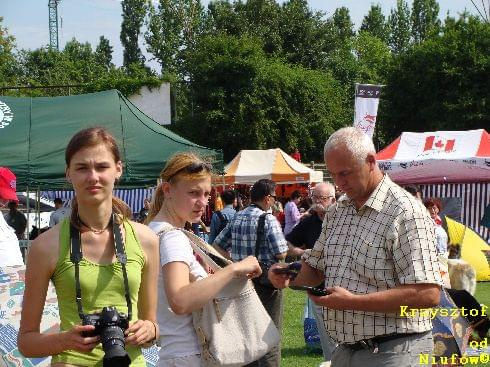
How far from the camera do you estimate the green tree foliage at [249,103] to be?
52531 millimetres

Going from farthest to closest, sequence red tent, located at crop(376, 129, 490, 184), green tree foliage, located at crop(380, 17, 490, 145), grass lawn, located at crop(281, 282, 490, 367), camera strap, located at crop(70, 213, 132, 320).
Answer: green tree foliage, located at crop(380, 17, 490, 145) → red tent, located at crop(376, 129, 490, 184) → grass lawn, located at crop(281, 282, 490, 367) → camera strap, located at crop(70, 213, 132, 320)

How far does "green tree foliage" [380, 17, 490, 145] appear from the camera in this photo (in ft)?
173

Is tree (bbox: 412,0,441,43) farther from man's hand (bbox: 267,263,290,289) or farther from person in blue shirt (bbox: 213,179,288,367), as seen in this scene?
man's hand (bbox: 267,263,290,289)

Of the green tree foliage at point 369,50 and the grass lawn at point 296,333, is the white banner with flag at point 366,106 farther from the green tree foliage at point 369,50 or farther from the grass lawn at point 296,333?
the green tree foliage at point 369,50

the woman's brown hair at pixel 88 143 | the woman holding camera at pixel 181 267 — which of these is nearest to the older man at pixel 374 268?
the woman holding camera at pixel 181 267

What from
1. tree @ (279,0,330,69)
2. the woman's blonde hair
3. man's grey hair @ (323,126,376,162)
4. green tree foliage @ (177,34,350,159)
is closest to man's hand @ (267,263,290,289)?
the woman's blonde hair

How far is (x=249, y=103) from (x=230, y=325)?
48591 mm

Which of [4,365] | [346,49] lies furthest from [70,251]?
[346,49]

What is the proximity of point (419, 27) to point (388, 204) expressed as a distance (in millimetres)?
100595

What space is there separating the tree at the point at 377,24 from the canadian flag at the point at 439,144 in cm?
8268

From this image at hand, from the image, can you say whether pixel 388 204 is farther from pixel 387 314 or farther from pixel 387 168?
pixel 387 168

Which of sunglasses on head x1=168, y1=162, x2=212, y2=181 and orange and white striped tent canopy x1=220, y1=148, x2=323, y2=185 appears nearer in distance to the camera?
sunglasses on head x1=168, y1=162, x2=212, y2=181

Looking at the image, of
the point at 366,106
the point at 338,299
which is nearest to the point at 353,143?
the point at 338,299

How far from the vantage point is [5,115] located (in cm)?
1271
